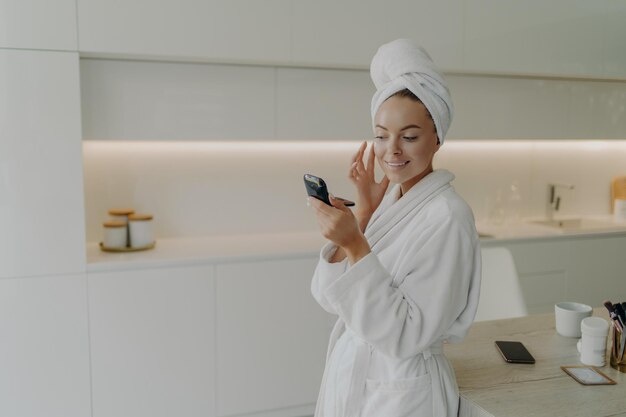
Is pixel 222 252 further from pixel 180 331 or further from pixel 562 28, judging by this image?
pixel 562 28

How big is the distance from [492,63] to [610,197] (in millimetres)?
1706

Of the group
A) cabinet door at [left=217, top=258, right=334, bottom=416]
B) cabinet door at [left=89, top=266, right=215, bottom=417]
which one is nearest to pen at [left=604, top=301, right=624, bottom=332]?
cabinet door at [left=217, top=258, right=334, bottom=416]

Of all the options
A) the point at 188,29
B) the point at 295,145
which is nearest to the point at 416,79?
the point at 188,29

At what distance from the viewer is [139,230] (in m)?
2.90

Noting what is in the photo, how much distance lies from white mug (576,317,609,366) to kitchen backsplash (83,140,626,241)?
6.77 ft

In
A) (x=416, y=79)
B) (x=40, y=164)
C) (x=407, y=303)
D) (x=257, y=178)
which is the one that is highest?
(x=416, y=79)

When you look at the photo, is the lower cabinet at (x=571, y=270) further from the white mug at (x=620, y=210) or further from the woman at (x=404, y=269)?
the woman at (x=404, y=269)

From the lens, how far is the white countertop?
2.69m

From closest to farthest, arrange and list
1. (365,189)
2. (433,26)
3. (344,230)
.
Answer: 1. (344,230)
2. (365,189)
3. (433,26)

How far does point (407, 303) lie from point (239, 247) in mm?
1867

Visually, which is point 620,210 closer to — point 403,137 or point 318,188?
point 403,137

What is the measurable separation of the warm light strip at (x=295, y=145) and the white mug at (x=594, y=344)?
197cm

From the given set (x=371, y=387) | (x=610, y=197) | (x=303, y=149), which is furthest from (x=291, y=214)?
(x=610, y=197)

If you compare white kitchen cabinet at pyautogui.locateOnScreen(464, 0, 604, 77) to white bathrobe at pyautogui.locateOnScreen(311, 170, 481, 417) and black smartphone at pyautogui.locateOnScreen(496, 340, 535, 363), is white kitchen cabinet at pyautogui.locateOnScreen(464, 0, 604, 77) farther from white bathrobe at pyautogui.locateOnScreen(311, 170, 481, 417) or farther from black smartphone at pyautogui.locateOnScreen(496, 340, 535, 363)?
white bathrobe at pyautogui.locateOnScreen(311, 170, 481, 417)
